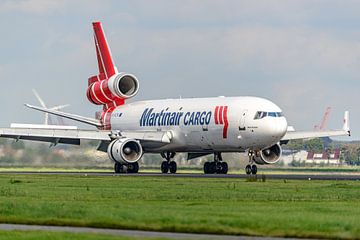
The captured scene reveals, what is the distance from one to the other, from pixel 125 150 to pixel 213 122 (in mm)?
6968

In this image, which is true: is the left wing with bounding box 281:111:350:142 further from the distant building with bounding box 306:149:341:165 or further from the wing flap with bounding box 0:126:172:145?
the distant building with bounding box 306:149:341:165

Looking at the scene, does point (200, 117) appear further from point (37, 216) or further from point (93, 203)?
point (37, 216)

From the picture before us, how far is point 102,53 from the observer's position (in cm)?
9750

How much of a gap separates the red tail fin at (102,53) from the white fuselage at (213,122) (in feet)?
21.3

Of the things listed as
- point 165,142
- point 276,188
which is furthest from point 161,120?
point 276,188

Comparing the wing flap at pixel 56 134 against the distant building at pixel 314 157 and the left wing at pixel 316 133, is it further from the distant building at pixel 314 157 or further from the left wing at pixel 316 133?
the distant building at pixel 314 157

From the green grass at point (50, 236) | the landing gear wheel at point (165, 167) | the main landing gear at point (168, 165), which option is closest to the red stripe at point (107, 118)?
the main landing gear at point (168, 165)

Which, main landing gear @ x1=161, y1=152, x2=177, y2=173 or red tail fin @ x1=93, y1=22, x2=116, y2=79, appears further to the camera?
red tail fin @ x1=93, y1=22, x2=116, y2=79

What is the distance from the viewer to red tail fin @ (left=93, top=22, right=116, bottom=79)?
95.4 metres

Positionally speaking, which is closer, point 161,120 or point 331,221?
point 331,221

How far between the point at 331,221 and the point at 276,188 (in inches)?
802

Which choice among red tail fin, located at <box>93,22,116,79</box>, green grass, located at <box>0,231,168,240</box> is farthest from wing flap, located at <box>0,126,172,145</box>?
green grass, located at <box>0,231,168,240</box>

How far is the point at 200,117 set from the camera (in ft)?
268

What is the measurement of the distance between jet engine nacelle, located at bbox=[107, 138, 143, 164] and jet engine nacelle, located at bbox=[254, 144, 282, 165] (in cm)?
Answer: 884
